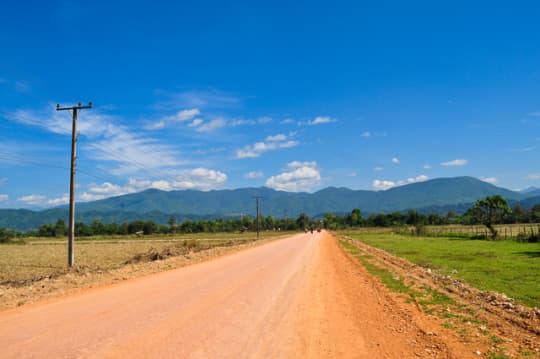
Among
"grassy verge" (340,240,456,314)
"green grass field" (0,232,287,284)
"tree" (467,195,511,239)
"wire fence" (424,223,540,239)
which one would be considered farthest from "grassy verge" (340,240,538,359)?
"tree" (467,195,511,239)

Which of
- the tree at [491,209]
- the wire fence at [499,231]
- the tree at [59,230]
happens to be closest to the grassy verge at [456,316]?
the wire fence at [499,231]

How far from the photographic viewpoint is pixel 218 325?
9.50 m

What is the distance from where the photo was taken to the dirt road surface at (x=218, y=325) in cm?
765

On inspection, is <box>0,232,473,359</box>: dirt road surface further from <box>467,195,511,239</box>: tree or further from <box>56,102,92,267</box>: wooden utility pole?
<box>467,195,511,239</box>: tree

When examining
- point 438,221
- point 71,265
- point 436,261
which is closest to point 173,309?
point 71,265

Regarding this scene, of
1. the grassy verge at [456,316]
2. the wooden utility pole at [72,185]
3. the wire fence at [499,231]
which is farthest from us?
the wire fence at [499,231]

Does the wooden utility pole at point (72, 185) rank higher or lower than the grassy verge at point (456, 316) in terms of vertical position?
higher

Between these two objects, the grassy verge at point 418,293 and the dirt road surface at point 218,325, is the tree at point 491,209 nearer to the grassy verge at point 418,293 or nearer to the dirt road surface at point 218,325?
the grassy verge at point 418,293

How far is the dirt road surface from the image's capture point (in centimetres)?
765

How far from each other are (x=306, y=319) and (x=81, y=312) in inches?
246

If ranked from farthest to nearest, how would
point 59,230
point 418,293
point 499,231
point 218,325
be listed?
1. point 59,230
2. point 499,231
3. point 418,293
4. point 218,325

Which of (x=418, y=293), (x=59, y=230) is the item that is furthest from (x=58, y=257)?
(x=59, y=230)

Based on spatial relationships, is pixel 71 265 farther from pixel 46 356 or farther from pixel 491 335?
pixel 491 335

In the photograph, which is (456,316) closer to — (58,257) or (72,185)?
(72,185)
